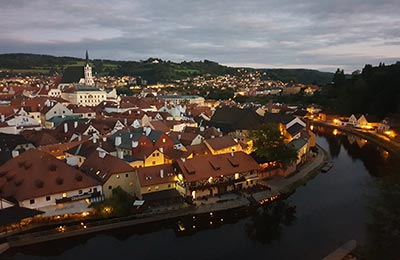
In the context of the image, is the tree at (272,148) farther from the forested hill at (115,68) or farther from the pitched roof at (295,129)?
the forested hill at (115,68)

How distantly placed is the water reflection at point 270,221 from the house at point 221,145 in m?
6.75

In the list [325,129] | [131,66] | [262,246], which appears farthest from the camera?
[131,66]

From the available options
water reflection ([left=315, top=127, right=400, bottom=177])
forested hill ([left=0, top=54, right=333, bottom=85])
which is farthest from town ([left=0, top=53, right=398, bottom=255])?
forested hill ([left=0, top=54, right=333, bottom=85])

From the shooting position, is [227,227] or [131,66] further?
[131,66]

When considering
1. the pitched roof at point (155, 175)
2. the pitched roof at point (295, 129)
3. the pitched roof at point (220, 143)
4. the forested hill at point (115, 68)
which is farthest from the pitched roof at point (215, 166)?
the forested hill at point (115, 68)

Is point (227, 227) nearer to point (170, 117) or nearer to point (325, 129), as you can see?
point (170, 117)

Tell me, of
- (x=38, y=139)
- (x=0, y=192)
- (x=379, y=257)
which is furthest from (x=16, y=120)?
(x=379, y=257)

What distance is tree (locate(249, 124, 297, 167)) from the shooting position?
2597 centimetres

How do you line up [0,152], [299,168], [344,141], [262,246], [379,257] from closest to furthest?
[379,257], [262,246], [0,152], [299,168], [344,141]

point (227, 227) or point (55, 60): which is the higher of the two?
point (55, 60)

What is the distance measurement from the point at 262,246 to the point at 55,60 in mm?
152146

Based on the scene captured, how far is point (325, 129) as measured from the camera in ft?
172

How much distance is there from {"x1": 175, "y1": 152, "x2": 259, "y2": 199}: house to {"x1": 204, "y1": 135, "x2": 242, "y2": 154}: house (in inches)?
118

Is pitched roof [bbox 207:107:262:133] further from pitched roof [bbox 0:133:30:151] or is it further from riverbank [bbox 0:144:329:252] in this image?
pitched roof [bbox 0:133:30:151]
